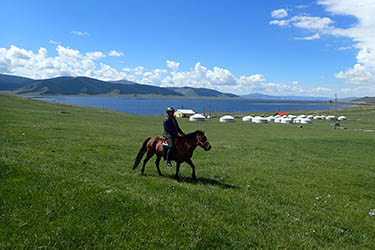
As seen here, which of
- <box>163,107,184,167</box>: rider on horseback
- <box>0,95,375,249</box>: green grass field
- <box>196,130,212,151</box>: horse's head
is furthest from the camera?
<box>163,107,184,167</box>: rider on horseback

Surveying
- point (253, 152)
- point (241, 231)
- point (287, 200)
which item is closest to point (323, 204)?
point (287, 200)

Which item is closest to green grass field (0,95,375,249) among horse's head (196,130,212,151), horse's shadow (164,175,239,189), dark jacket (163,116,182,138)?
horse's shadow (164,175,239,189)

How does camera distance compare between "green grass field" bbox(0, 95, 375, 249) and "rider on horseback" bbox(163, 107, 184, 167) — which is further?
"rider on horseback" bbox(163, 107, 184, 167)

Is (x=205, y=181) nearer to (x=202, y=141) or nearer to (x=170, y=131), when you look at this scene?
(x=202, y=141)

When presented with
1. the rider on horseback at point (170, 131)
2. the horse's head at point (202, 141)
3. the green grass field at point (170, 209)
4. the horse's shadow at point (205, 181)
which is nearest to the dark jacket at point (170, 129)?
the rider on horseback at point (170, 131)

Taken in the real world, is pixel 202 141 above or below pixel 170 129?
below

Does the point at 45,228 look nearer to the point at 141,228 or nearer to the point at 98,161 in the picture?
the point at 141,228

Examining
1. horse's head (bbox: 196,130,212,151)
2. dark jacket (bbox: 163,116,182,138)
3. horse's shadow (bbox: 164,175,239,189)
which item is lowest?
horse's shadow (bbox: 164,175,239,189)

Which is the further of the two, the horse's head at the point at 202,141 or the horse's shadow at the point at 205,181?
the horse's shadow at the point at 205,181

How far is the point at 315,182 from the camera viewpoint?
47.8 feet

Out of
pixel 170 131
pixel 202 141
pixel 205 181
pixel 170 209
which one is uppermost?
pixel 170 131

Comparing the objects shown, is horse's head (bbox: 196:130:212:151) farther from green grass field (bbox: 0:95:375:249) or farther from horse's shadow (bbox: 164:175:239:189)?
horse's shadow (bbox: 164:175:239:189)

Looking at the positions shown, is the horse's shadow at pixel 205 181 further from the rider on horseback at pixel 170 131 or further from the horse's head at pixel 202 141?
the horse's head at pixel 202 141

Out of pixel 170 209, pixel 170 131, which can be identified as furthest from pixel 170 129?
pixel 170 209
